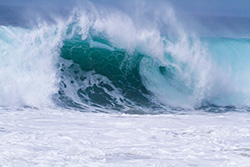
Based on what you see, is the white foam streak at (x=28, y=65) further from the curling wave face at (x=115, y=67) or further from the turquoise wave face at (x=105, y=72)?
the turquoise wave face at (x=105, y=72)

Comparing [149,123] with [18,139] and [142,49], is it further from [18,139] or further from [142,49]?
[142,49]

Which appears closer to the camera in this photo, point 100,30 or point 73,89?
point 73,89

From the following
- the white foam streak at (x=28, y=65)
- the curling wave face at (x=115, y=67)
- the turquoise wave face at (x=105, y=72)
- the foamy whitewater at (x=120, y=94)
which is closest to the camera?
the foamy whitewater at (x=120, y=94)

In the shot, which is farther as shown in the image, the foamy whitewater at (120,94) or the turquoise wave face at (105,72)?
the turquoise wave face at (105,72)

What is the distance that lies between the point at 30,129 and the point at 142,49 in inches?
197

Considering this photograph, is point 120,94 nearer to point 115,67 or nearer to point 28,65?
point 115,67

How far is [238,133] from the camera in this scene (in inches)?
174

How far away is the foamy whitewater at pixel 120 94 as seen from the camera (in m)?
3.56

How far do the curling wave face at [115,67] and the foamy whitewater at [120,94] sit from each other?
0.09 ft

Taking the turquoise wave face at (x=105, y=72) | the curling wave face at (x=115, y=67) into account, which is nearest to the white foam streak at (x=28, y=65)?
the curling wave face at (x=115, y=67)

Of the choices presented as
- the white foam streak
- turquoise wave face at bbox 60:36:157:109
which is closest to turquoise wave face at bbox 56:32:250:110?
turquoise wave face at bbox 60:36:157:109

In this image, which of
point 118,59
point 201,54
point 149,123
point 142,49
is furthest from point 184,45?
point 149,123

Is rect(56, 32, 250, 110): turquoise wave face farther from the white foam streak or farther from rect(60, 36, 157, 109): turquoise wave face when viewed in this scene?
the white foam streak

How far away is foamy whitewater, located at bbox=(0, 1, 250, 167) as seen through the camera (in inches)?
140
